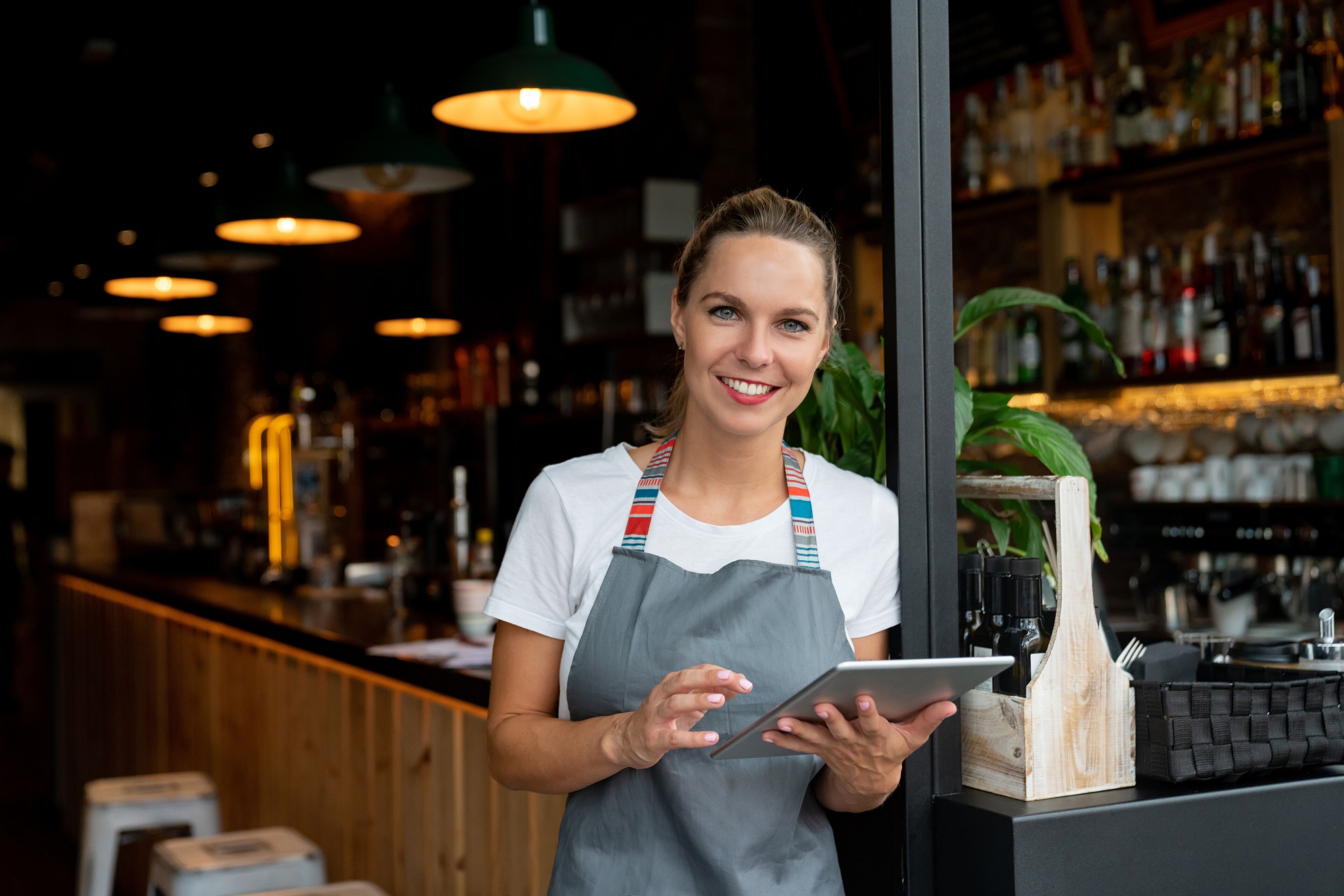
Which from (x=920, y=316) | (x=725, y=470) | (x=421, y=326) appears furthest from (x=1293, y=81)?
(x=421, y=326)

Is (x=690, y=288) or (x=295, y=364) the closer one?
(x=690, y=288)

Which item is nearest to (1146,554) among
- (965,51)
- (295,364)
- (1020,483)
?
(965,51)

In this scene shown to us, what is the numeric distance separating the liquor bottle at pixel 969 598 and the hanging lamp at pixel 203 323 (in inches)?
266

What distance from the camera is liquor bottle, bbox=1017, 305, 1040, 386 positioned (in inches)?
169

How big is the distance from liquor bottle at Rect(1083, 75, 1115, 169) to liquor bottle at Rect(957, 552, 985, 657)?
2.76 meters

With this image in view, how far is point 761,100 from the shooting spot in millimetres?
5551

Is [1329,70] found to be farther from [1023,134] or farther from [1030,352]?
[1030,352]

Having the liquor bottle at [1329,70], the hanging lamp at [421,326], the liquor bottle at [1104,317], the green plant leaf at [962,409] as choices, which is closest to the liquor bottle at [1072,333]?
the liquor bottle at [1104,317]

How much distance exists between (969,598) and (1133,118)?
2.88 metres

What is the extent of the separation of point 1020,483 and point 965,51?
3534 mm

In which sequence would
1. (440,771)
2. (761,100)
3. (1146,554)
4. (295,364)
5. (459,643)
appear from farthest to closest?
(295,364) → (761,100) → (1146,554) → (459,643) → (440,771)

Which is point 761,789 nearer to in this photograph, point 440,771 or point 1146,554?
point 440,771

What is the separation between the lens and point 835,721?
1.27 m

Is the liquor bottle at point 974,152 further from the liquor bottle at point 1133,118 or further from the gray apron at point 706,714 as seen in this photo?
the gray apron at point 706,714
